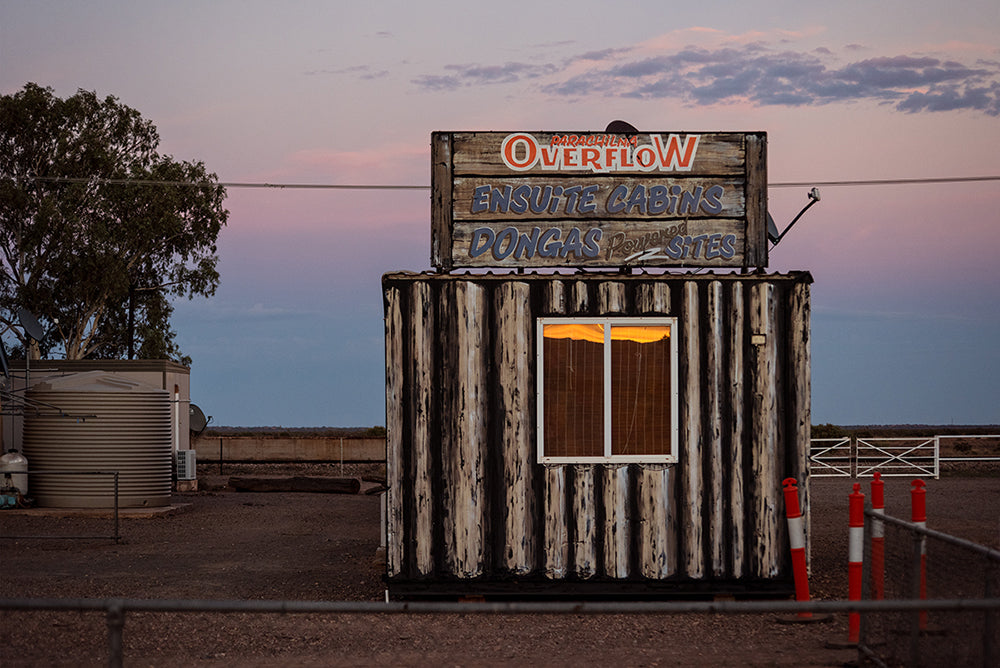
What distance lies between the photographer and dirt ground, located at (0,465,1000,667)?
8438 mm

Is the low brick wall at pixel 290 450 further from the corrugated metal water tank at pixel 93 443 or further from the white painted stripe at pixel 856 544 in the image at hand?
the white painted stripe at pixel 856 544

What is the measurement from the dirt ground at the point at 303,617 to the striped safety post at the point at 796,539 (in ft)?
1.46

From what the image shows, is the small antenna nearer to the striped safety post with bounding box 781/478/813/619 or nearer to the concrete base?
the striped safety post with bounding box 781/478/813/619

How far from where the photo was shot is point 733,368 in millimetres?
11562

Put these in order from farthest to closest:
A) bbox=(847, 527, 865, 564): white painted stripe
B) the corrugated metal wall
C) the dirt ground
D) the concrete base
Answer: the concrete base, the corrugated metal wall, bbox=(847, 527, 865, 564): white painted stripe, the dirt ground

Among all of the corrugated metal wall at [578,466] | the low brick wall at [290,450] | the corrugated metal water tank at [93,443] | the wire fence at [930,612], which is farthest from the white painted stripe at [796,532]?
the low brick wall at [290,450]

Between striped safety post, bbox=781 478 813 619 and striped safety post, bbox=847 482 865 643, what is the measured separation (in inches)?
45.3

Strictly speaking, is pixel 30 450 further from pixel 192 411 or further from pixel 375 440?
pixel 375 440

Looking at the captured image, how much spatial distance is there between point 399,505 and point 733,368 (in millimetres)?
3612

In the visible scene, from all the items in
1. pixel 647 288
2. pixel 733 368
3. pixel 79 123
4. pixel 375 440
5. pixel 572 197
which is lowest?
pixel 375 440

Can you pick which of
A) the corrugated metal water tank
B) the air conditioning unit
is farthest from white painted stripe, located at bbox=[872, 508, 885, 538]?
the air conditioning unit

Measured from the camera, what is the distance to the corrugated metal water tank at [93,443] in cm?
2286

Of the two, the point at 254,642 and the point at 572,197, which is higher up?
the point at 572,197

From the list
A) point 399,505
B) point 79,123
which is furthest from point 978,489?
point 79,123
